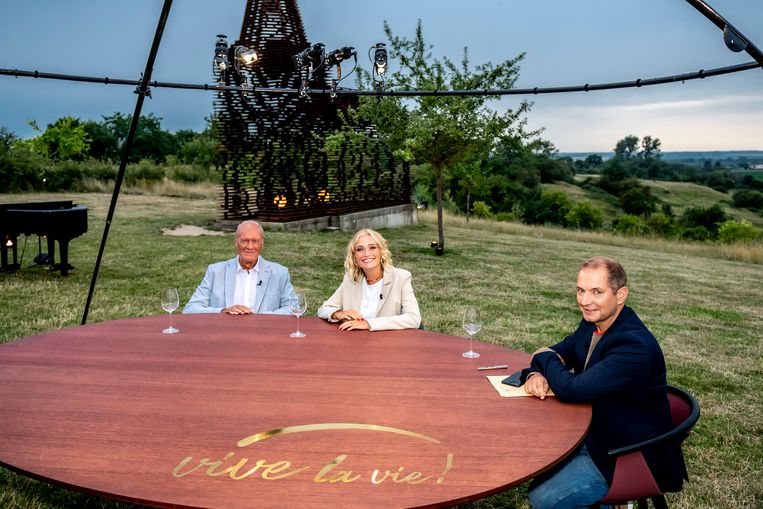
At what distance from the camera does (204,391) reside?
2.55 m

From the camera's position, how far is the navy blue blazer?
95.8 inches

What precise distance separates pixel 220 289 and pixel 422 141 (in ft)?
29.7

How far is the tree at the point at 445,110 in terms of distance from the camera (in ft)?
42.0

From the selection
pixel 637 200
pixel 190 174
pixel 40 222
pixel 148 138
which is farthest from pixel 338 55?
pixel 637 200

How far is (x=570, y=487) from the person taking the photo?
2.33 metres

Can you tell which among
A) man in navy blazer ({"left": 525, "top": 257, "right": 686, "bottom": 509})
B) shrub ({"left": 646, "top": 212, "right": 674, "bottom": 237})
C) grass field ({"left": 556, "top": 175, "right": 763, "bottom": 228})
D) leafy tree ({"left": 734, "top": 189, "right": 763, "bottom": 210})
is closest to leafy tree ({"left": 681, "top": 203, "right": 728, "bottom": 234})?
shrub ({"left": 646, "top": 212, "right": 674, "bottom": 237})

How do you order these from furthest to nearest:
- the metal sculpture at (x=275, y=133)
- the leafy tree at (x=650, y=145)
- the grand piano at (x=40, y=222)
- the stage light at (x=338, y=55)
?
the leafy tree at (x=650, y=145) → the metal sculpture at (x=275, y=133) → the grand piano at (x=40, y=222) → the stage light at (x=338, y=55)

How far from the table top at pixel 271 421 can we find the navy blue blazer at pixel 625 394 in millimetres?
126

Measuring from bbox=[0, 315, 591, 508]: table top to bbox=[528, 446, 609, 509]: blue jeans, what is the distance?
0.26m

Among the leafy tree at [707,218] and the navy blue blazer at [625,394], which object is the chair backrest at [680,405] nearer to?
the navy blue blazer at [625,394]

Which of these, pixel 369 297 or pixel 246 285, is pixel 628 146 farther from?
pixel 369 297

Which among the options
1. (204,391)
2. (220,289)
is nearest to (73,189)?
(220,289)

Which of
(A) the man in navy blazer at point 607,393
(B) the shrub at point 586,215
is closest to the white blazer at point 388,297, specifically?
(A) the man in navy blazer at point 607,393

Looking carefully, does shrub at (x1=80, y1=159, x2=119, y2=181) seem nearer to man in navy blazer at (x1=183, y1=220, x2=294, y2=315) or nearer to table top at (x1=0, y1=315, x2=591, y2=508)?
man in navy blazer at (x1=183, y1=220, x2=294, y2=315)
